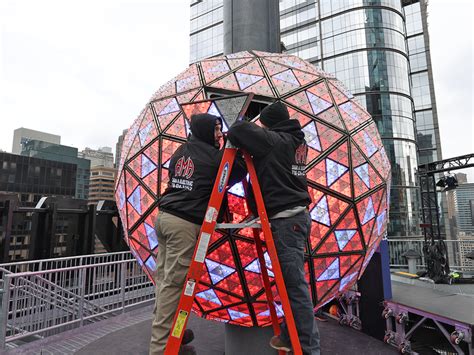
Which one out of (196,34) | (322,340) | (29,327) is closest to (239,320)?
(322,340)

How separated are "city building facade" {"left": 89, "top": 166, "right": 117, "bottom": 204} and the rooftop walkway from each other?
12585cm

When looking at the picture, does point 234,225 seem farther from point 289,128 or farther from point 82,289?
point 82,289

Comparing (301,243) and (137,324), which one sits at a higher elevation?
(301,243)

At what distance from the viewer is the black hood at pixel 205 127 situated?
2352 millimetres

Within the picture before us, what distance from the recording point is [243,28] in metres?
7.75

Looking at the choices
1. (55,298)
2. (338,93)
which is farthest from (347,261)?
(55,298)

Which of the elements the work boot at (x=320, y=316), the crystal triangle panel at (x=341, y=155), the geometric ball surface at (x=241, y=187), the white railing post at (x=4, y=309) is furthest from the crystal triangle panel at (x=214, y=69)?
the work boot at (x=320, y=316)

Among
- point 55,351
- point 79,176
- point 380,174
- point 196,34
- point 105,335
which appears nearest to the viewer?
point 380,174

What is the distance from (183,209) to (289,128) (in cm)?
97

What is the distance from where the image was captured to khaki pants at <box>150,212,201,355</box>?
81.0 inches

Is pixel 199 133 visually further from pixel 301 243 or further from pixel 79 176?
pixel 79 176

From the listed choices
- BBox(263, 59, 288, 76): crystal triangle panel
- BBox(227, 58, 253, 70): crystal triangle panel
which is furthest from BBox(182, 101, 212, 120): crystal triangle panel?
BBox(263, 59, 288, 76): crystal triangle panel

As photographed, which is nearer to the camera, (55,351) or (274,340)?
(274,340)

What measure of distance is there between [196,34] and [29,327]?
168 feet
